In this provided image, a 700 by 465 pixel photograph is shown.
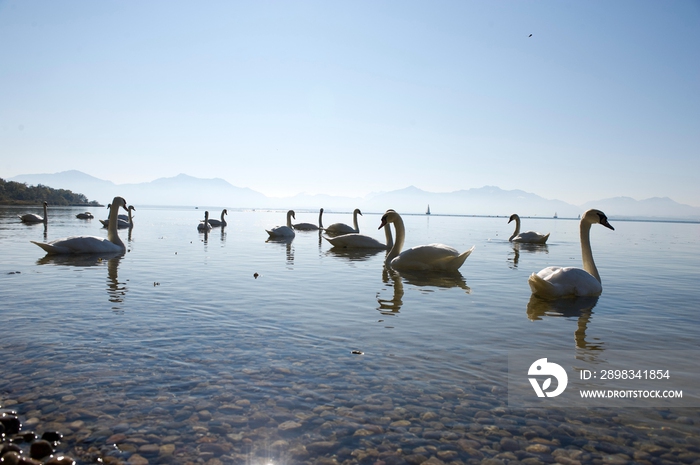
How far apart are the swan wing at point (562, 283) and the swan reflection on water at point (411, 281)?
180 centimetres

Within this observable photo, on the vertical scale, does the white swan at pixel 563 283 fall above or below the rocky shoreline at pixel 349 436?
above

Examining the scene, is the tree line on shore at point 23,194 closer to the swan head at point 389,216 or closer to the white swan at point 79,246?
the white swan at point 79,246

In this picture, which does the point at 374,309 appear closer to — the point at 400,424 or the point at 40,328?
the point at 400,424

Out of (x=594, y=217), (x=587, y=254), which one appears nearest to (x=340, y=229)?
(x=594, y=217)

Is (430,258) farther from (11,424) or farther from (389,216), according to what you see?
(11,424)

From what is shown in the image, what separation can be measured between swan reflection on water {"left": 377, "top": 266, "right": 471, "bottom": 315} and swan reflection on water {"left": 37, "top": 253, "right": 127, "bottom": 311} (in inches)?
212

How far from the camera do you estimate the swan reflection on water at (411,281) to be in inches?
383

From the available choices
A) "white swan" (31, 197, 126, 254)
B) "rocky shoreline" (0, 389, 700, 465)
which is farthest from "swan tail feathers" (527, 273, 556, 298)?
"white swan" (31, 197, 126, 254)

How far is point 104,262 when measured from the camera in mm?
15695

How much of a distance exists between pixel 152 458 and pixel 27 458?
85 centimetres

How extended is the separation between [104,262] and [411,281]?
33.2ft

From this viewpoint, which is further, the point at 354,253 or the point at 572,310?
the point at 354,253

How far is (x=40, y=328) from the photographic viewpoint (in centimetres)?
700

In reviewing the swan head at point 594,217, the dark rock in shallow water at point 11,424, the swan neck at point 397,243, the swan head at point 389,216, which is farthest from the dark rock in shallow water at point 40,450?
the swan head at point 389,216
